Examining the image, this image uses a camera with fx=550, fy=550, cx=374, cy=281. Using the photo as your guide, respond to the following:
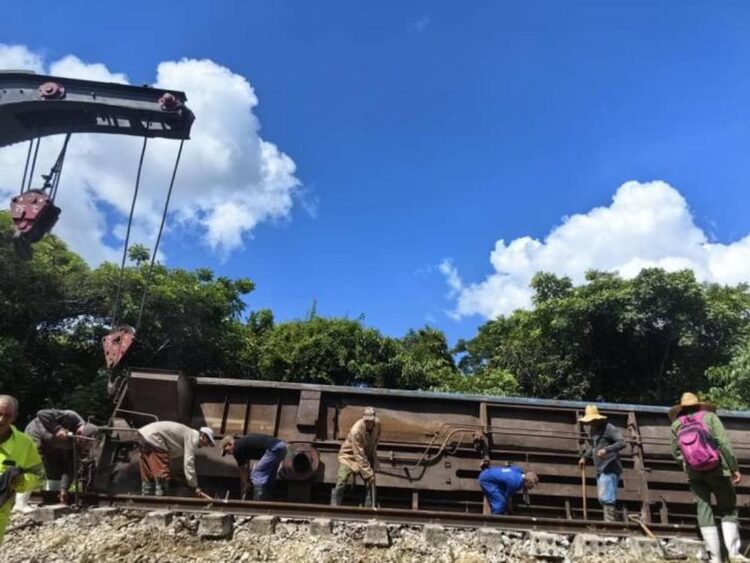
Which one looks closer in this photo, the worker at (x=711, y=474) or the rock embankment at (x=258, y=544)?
the rock embankment at (x=258, y=544)

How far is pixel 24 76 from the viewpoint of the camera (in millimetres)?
8344

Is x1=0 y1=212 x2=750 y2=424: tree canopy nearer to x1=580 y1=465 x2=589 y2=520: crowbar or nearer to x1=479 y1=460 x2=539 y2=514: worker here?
x1=580 y1=465 x2=589 y2=520: crowbar

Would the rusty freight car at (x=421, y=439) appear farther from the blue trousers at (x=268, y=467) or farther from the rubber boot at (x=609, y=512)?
the rubber boot at (x=609, y=512)

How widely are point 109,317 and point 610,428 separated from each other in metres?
14.2

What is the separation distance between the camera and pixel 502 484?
269 inches

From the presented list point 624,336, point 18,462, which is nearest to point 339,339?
point 624,336

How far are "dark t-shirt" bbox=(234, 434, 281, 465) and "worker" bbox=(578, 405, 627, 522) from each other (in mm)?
4056

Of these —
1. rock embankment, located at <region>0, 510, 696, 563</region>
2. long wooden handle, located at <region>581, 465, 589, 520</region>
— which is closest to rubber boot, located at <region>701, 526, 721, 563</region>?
rock embankment, located at <region>0, 510, 696, 563</region>

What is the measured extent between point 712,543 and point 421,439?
3.64 metres

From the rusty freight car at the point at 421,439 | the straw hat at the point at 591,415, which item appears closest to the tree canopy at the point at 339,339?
the rusty freight car at the point at 421,439

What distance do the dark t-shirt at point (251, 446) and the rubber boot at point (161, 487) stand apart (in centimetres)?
87

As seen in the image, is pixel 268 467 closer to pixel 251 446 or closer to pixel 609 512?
pixel 251 446

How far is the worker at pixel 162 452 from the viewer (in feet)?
21.4

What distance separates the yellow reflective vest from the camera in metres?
3.50
